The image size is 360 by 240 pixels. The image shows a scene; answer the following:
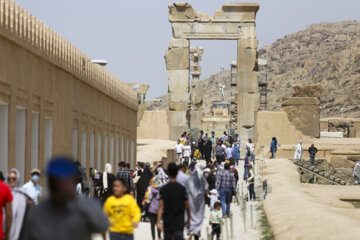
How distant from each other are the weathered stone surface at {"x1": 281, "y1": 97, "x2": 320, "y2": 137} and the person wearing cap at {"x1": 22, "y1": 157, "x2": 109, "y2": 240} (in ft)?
139

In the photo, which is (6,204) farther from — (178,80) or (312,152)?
(178,80)

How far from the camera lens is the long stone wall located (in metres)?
14.1

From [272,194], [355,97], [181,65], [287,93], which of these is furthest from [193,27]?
[287,93]

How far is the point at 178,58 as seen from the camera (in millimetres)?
39969

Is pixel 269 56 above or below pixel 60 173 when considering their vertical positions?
above

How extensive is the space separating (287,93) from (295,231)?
115 meters

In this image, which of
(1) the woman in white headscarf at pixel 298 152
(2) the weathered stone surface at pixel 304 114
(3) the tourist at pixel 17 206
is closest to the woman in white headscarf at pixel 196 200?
(3) the tourist at pixel 17 206

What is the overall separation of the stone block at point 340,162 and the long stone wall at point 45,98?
17387mm

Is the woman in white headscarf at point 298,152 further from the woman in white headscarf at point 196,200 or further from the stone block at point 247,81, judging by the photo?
the woman in white headscarf at point 196,200

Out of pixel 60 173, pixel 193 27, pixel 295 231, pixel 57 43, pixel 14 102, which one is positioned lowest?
pixel 295 231

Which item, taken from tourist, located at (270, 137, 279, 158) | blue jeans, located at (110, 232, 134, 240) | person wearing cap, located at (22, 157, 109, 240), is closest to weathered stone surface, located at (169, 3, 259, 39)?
tourist, located at (270, 137, 279, 158)

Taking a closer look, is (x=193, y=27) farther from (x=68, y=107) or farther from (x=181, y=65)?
(x=68, y=107)

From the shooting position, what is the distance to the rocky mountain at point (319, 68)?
343 ft

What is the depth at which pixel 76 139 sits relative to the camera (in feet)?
67.7
